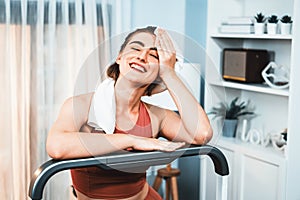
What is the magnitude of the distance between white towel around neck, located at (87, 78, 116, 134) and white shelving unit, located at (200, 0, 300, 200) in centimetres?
109

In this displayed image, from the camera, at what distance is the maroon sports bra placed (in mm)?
1315

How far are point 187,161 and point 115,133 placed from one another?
2122 mm

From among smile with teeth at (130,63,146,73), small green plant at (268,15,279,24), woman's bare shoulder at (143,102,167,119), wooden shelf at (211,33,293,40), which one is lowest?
woman's bare shoulder at (143,102,167,119)

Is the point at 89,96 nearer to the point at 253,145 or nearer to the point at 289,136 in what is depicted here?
the point at 289,136

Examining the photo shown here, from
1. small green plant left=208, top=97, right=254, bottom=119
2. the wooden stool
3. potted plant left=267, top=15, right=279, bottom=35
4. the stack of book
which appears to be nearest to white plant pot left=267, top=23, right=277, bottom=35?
potted plant left=267, top=15, right=279, bottom=35

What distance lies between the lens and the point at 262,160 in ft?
8.73

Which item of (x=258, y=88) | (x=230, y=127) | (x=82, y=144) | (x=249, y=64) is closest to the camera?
(x=82, y=144)

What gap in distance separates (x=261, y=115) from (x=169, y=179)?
2.25 ft

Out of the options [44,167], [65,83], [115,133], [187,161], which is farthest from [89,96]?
[187,161]

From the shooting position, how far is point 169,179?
3094mm

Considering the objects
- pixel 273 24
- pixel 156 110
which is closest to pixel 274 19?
pixel 273 24

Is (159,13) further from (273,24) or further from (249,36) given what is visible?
(273,24)

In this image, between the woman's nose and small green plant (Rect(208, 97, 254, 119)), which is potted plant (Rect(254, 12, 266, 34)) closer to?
small green plant (Rect(208, 97, 254, 119))

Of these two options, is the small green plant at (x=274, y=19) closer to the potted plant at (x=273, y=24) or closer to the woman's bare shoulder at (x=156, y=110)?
the potted plant at (x=273, y=24)
